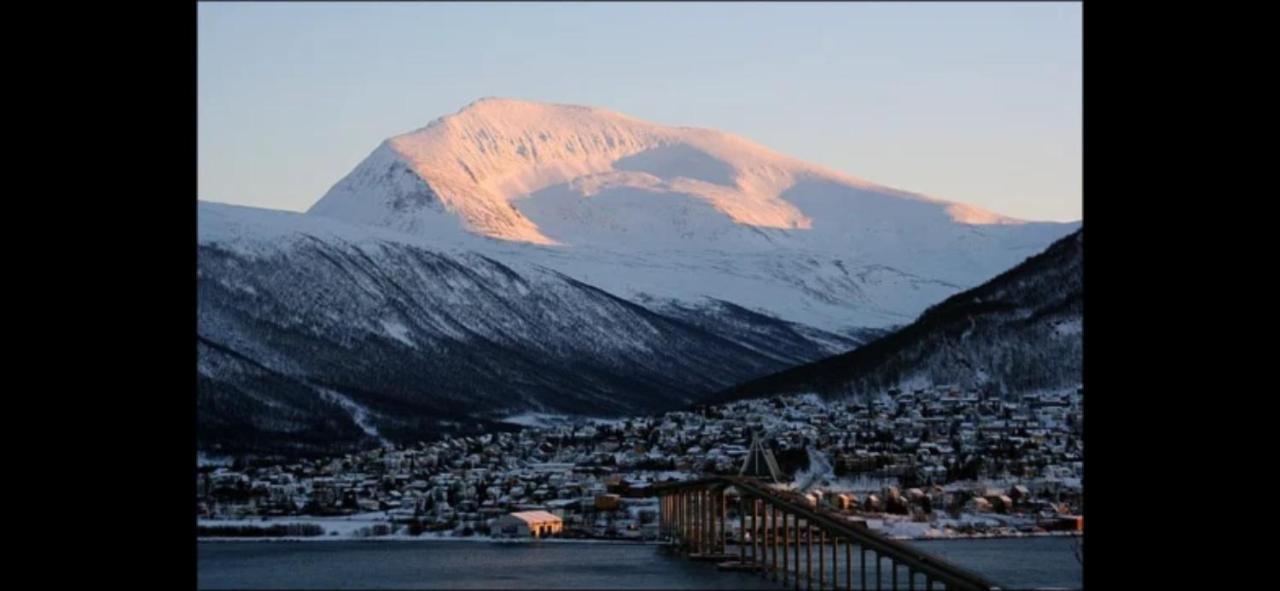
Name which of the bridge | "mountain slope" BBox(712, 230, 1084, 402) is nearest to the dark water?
the bridge

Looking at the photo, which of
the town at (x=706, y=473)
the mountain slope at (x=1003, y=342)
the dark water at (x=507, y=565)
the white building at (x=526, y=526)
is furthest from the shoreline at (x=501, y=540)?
the mountain slope at (x=1003, y=342)

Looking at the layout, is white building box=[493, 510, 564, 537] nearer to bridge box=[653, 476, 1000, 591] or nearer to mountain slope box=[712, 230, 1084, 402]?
bridge box=[653, 476, 1000, 591]

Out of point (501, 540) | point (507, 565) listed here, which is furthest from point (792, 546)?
point (507, 565)

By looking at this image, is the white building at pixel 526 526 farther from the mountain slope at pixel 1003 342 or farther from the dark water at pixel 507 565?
the mountain slope at pixel 1003 342

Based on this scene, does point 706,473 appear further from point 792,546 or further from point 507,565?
point 507,565
